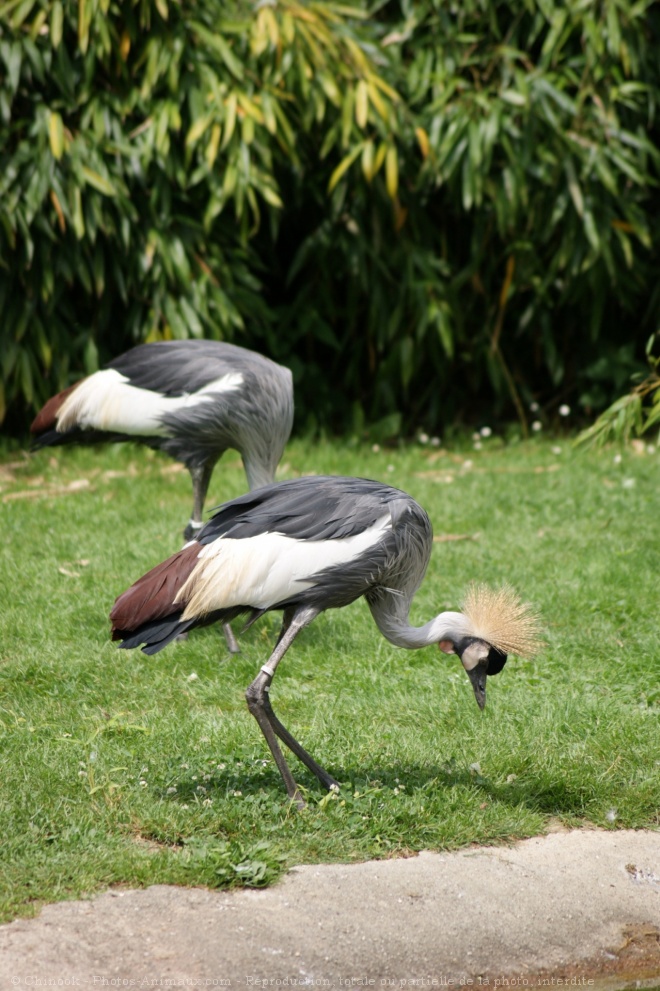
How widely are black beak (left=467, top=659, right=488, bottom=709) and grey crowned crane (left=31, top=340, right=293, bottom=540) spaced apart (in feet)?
5.88

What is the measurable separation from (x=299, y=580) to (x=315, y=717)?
34.6 inches

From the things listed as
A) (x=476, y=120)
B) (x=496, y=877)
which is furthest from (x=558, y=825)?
(x=476, y=120)

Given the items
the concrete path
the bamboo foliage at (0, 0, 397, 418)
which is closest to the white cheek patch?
the concrete path

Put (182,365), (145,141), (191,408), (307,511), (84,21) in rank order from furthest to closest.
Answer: (145,141) → (84,21) → (182,365) → (191,408) → (307,511)

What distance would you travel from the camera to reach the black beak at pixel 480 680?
370cm

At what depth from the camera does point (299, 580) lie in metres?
3.61

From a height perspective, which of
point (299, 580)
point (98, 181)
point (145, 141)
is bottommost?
point (299, 580)

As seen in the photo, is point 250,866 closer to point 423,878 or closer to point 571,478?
point 423,878

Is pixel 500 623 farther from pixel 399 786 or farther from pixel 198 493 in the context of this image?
pixel 198 493

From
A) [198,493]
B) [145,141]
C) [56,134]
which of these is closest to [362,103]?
[145,141]

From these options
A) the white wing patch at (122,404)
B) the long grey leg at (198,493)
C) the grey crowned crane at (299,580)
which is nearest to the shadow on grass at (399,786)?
the grey crowned crane at (299,580)

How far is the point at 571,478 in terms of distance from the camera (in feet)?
24.2

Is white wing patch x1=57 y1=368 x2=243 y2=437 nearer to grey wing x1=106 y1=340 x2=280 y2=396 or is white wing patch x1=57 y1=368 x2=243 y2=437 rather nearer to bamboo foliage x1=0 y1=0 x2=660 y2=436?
grey wing x1=106 y1=340 x2=280 y2=396

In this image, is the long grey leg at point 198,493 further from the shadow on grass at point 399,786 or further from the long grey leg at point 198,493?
the shadow on grass at point 399,786
